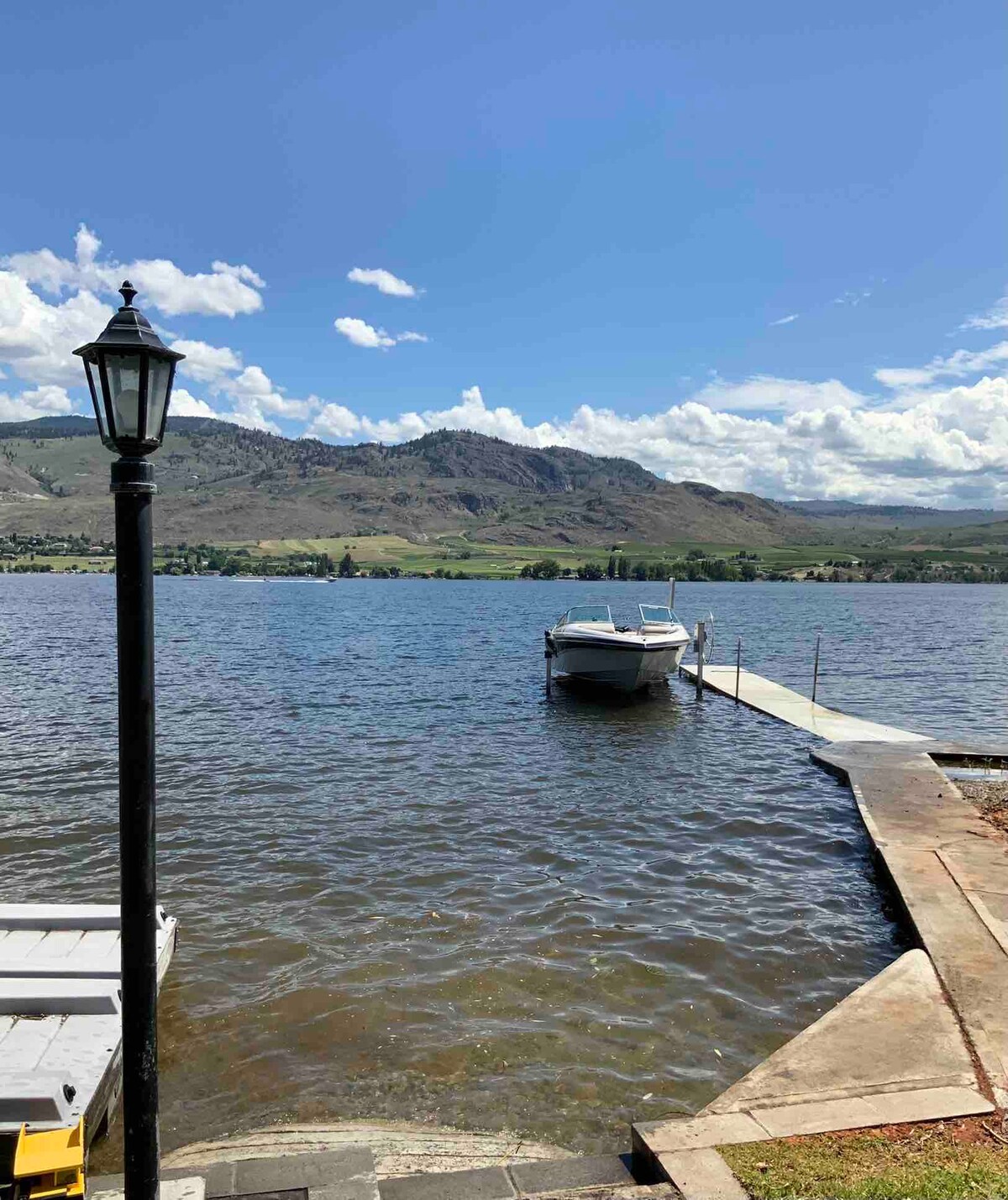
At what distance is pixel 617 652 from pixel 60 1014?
22933 millimetres

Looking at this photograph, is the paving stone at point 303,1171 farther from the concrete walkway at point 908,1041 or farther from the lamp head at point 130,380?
the lamp head at point 130,380

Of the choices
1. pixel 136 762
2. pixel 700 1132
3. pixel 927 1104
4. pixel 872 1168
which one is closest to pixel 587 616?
pixel 927 1104

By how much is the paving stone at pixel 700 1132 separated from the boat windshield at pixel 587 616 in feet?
86.9

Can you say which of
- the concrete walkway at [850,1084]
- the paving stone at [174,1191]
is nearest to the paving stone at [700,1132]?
the concrete walkway at [850,1084]

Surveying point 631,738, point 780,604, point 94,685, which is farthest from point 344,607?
point 631,738

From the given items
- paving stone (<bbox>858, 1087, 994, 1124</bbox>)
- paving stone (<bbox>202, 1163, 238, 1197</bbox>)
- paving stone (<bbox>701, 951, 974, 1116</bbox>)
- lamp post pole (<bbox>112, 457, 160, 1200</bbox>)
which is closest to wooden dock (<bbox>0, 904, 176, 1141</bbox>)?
paving stone (<bbox>202, 1163, 238, 1197</bbox>)

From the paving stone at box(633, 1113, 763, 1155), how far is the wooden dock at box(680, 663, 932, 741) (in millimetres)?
17671

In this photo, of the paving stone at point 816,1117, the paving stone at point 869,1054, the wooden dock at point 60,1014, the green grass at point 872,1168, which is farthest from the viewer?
the paving stone at point 869,1054

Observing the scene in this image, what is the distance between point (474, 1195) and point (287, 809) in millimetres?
11595

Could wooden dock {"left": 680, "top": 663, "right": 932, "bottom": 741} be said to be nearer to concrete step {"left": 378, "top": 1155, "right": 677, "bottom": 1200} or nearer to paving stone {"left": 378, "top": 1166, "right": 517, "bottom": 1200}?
concrete step {"left": 378, "top": 1155, "right": 677, "bottom": 1200}

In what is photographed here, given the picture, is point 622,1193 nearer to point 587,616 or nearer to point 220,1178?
point 220,1178

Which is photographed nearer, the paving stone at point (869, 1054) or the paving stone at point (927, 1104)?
the paving stone at point (927, 1104)

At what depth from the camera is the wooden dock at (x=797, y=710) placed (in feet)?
74.6

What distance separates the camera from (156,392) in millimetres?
4207
